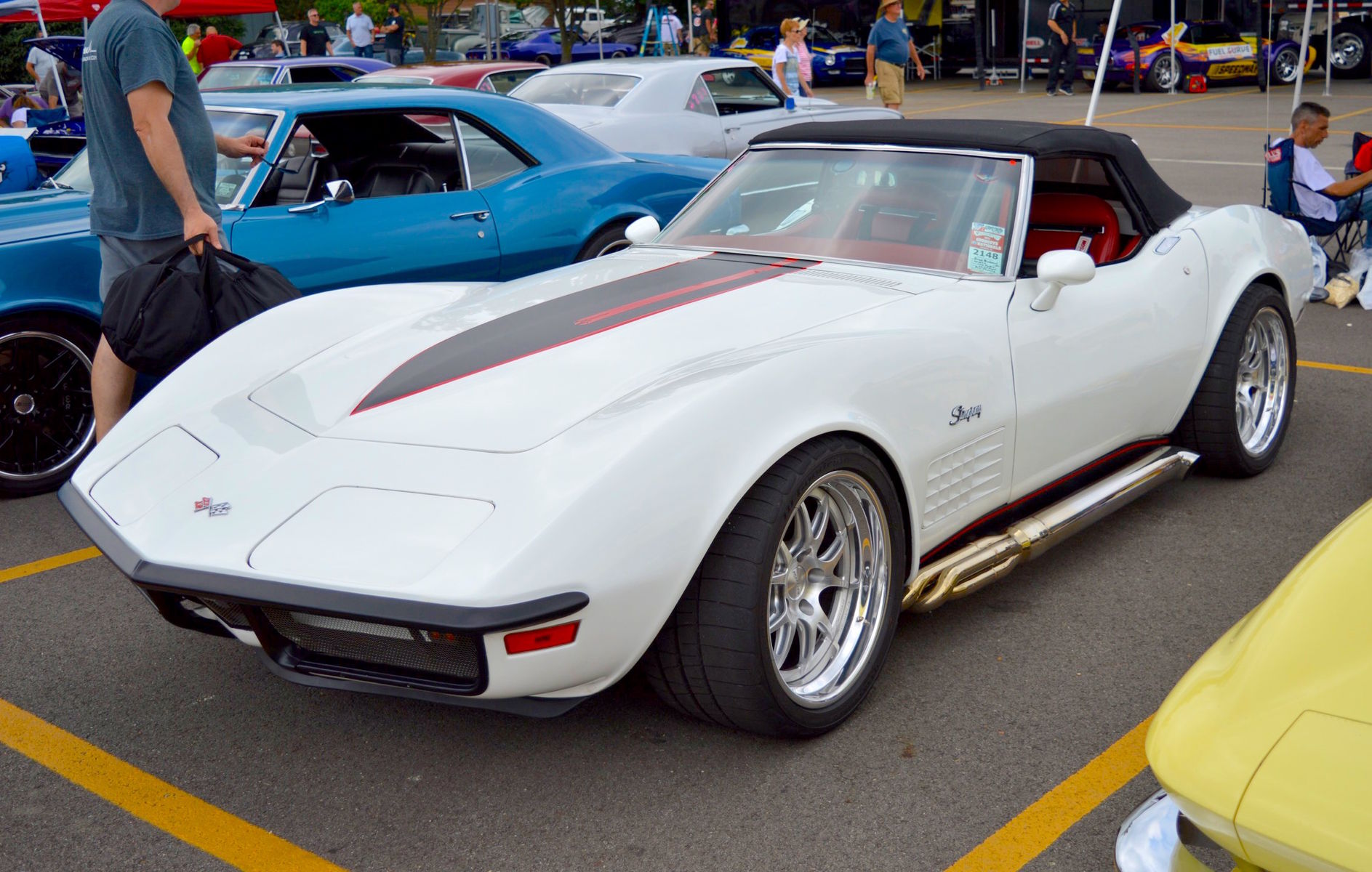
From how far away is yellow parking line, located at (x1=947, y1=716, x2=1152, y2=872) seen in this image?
2.39m

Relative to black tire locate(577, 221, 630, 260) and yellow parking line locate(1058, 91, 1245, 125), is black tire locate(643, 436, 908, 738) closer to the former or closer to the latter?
black tire locate(577, 221, 630, 260)

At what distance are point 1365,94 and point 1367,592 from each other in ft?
71.1

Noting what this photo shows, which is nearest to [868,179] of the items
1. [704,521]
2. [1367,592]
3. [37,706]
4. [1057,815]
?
[704,521]

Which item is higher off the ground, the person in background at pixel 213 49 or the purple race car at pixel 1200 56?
the person in background at pixel 213 49

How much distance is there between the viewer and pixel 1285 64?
21.9 metres

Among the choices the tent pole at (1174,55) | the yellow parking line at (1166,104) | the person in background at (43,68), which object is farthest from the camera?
the tent pole at (1174,55)

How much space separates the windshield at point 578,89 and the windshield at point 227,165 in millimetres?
4284

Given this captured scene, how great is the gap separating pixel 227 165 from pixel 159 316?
1.60m

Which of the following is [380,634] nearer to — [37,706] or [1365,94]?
[37,706]

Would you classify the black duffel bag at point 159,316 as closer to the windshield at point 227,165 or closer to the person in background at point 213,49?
the windshield at point 227,165

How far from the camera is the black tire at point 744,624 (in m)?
2.52

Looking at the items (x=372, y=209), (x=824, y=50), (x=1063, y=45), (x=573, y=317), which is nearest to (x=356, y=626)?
(x=573, y=317)

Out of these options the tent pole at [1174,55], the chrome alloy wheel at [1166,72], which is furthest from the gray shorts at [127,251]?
the chrome alloy wheel at [1166,72]

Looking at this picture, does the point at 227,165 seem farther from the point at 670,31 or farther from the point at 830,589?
the point at 670,31
